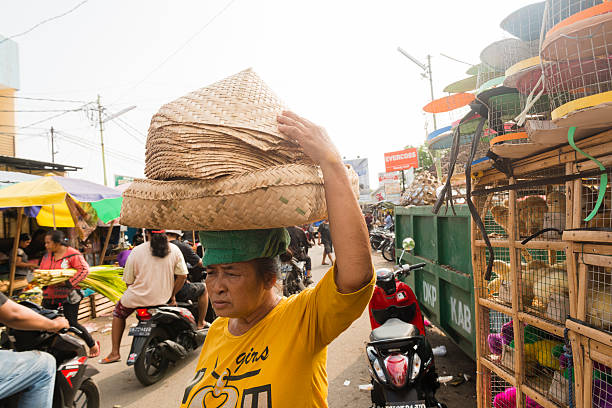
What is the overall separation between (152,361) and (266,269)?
→ 12.1 feet

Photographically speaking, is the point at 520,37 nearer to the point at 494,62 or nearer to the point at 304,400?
the point at 494,62

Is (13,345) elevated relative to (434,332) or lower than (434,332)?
elevated

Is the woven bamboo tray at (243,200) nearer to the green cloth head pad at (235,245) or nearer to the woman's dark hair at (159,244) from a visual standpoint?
the green cloth head pad at (235,245)

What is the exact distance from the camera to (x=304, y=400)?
1.15 m

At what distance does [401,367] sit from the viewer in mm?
2496

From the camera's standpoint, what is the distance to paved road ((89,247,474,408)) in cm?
363

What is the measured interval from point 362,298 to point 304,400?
0.42 m

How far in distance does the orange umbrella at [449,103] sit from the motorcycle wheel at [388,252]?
942cm

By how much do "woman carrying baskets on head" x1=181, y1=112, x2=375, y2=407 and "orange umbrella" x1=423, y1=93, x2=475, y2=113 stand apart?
1.80 meters

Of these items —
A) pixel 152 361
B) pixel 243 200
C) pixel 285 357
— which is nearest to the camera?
pixel 243 200

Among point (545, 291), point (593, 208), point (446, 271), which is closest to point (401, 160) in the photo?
point (446, 271)

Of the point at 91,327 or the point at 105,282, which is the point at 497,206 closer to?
the point at 105,282

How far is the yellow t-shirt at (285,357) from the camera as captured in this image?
3.62 ft

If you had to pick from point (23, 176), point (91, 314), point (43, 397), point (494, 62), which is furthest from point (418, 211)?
point (23, 176)
